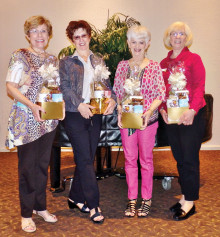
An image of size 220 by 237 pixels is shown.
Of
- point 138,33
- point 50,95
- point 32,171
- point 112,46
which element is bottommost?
point 32,171

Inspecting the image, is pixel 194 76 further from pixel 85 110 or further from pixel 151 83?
pixel 85 110

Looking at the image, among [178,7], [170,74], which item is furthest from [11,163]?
[178,7]

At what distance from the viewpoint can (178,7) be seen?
5.80 m

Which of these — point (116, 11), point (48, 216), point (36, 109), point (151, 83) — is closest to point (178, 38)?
point (151, 83)

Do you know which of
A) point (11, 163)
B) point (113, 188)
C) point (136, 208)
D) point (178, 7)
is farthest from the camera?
point (178, 7)

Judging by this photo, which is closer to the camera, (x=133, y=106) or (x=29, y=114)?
(x=29, y=114)

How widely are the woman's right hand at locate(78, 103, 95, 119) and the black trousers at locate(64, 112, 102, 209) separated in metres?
0.08

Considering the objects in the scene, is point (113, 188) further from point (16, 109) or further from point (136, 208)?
point (16, 109)

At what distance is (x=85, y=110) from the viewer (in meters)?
2.42

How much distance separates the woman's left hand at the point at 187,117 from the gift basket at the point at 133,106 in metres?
0.35

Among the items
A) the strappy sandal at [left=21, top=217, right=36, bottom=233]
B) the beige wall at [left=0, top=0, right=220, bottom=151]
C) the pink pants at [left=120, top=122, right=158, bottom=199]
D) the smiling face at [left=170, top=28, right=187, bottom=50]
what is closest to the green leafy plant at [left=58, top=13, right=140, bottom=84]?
the beige wall at [left=0, top=0, right=220, bottom=151]

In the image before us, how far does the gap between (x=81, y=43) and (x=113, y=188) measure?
6.14 ft

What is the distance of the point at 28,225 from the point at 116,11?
449 centimetres

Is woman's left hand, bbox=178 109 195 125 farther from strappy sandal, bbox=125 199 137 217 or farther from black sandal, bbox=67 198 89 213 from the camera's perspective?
black sandal, bbox=67 198 89 213
